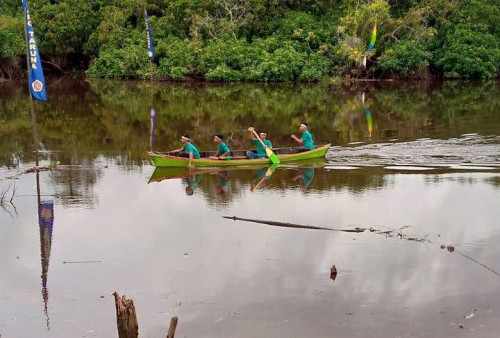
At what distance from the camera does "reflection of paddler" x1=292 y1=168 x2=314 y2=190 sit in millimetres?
15679

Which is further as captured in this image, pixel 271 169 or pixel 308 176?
pixel 271 169

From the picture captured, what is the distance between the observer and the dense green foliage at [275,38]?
4056 centimetres

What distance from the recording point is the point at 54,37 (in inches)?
1796

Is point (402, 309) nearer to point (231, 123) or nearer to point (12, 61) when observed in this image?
point (231, 123)

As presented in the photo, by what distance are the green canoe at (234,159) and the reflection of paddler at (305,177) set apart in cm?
81

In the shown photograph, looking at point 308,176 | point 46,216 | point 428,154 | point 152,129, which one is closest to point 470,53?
point 428,154

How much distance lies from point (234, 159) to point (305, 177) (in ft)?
6.87

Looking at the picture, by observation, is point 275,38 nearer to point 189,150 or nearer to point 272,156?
point 272,156

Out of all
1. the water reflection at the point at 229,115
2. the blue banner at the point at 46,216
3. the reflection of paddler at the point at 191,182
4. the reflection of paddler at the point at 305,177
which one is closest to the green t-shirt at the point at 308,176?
the reflection of paddler at the point at 305,177

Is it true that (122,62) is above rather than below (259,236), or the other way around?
above

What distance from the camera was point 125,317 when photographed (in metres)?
7.25

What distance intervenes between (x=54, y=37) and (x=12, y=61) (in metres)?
3.39

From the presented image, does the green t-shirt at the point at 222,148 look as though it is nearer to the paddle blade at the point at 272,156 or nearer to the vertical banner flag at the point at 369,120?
the paddle blade at the point at 272,156

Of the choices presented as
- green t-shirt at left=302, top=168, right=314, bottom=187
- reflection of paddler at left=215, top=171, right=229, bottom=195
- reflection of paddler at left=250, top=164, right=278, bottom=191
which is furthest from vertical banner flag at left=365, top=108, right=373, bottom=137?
reflection of paddler at left=215, top=171, right=229, bottom=195
